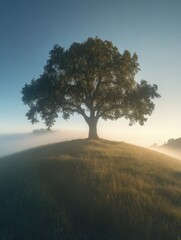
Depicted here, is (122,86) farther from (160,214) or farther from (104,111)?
(160,214)

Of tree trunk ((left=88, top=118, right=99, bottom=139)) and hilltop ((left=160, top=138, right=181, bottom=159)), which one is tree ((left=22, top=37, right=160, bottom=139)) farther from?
hilltop ((left=160, top=138, right=181, bottom=159))

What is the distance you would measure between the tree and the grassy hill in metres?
18.3

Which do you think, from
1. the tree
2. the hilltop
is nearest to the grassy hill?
the tree

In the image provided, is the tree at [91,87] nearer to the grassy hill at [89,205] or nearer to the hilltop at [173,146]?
the grassy hill at [89,205]

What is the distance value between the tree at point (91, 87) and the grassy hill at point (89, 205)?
60.2 ft

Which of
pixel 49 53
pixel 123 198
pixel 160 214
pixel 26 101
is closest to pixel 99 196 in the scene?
pixel 123 198

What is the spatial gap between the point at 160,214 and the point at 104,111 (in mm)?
27286

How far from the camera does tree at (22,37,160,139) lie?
1358 inches

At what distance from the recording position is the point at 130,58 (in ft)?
119

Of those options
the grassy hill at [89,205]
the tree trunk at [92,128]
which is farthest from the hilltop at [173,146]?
the grassy hill at [89,205]

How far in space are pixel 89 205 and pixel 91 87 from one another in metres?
26.4

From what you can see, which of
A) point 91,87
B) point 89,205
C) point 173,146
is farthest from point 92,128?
point 173,146

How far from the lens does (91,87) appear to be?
36125mm

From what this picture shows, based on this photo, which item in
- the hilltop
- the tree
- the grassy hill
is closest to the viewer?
the grassy hill
